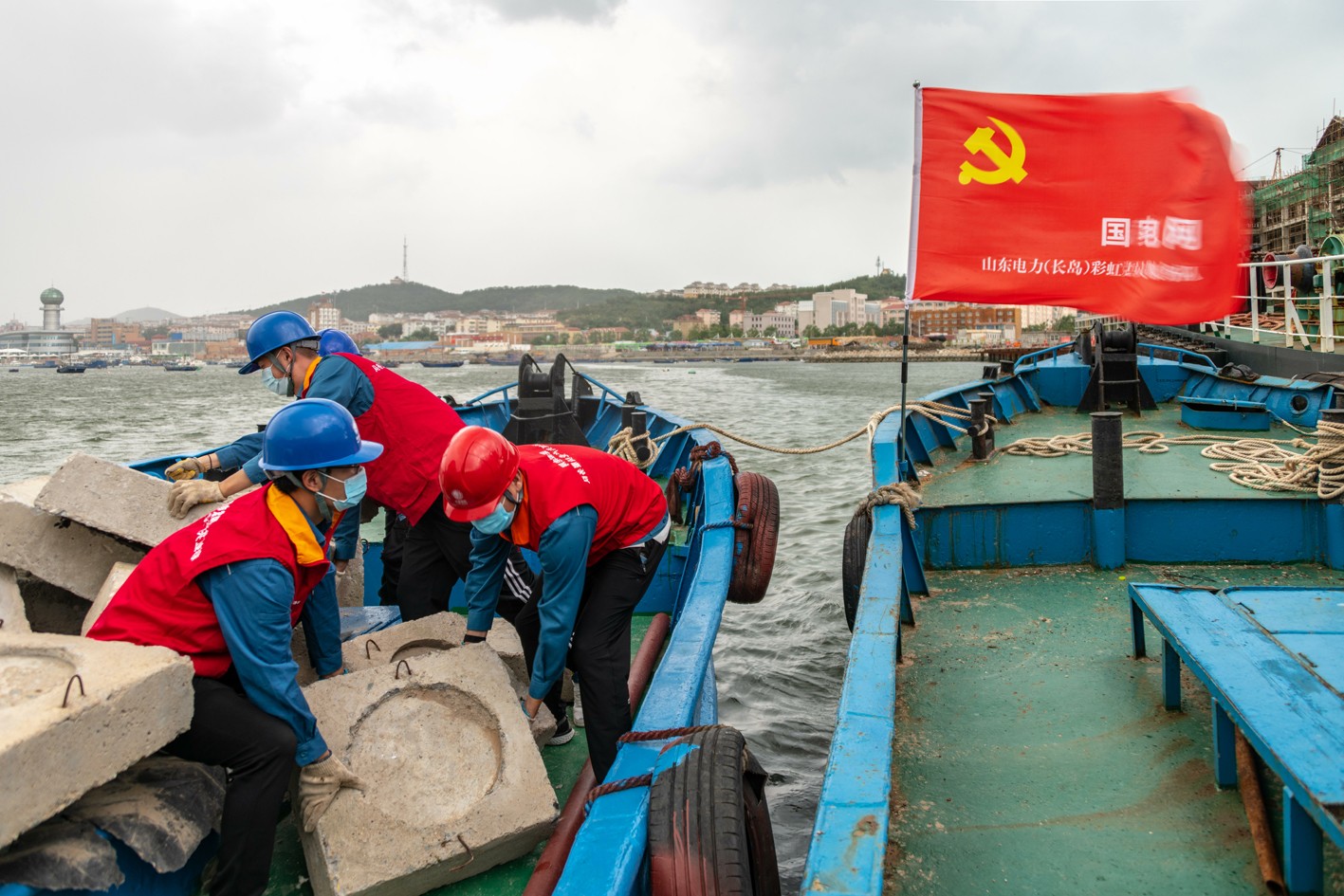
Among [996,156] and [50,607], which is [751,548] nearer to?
[996,156]

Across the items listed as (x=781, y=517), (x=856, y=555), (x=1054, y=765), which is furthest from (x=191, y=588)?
(x=781, y=517)

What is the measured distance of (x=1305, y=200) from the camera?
125ft

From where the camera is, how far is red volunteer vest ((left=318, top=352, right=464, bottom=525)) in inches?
172

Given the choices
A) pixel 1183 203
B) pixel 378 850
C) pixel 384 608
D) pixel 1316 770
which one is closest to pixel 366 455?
pixel 378 850

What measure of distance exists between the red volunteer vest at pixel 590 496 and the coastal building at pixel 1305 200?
3824 centimetres

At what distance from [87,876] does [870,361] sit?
10808 cm

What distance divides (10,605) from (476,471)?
6.43ft

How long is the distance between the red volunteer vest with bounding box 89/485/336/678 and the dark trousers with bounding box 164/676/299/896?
15cm

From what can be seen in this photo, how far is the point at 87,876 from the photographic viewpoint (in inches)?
94.1

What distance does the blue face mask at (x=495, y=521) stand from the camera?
317 cm

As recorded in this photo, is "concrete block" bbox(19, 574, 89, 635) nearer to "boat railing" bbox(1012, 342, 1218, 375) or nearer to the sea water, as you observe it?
the sea water

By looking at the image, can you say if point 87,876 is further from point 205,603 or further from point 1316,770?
point 1316,770

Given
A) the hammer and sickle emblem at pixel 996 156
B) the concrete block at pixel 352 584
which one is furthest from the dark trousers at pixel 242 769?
the hammer and sickle emblem at pixel 996 156

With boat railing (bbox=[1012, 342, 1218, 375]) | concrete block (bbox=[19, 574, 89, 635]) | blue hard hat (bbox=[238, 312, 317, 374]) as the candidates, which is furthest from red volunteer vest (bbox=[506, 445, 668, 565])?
boat railing (bbox=[1012, 342, 1218, 375])
